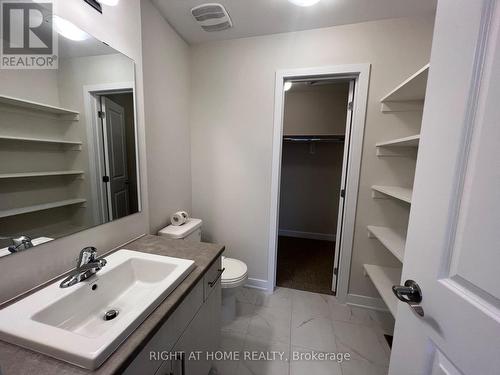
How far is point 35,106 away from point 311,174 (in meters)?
3.14

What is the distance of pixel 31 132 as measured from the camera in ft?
2.58

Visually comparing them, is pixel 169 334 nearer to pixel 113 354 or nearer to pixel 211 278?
pixel 113 354

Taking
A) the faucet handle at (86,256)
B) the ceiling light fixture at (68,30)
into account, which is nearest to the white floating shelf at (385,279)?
the faucet handle at (86,256)

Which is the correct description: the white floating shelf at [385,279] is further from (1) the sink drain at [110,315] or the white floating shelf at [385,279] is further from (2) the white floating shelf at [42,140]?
(2) the white floating shelf at [42,140]

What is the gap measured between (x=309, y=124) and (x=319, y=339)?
2.64m

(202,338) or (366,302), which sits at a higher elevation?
(202,338)

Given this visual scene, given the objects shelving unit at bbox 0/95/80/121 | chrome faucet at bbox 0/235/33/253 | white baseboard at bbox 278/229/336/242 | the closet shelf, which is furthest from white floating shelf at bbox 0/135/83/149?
white baseboard at bbox 278/229/336/242

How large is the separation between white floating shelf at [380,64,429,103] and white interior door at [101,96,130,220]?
1709mm

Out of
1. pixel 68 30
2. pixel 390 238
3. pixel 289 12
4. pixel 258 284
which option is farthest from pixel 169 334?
pixel 289 12

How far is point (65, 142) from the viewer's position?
2.98 ft

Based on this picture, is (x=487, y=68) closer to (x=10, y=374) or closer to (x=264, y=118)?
(x=10, y=374)

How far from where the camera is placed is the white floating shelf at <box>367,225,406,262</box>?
4.40 ft

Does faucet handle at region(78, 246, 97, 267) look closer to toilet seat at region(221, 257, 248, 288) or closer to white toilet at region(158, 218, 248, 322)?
white toilet at region(158, 218, 248, 322)

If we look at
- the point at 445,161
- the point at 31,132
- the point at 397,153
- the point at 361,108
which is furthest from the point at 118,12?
the point at 397,153
